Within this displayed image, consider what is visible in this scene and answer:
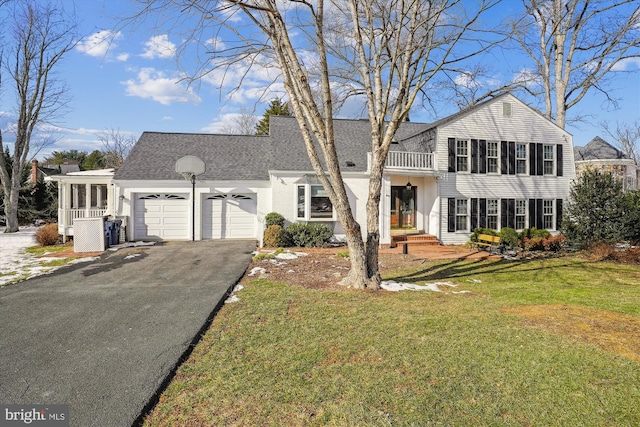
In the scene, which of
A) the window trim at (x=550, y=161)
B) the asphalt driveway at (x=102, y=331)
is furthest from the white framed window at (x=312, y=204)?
the window trim at (x=550, y=161)

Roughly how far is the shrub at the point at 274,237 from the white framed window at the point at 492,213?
9.79 meters

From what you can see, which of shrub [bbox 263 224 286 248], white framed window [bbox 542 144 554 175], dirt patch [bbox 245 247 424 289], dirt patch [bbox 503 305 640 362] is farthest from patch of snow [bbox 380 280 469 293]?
white framed window [bbox 542 144 554 175]

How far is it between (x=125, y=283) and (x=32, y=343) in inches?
130

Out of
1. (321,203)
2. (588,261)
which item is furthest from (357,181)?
(588,261)

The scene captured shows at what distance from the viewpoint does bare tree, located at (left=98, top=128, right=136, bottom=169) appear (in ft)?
111

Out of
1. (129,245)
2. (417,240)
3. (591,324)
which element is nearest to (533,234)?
(417,240)

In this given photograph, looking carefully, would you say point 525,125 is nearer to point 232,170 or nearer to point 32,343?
point 232,170

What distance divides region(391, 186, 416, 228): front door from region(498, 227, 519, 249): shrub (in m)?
3.92

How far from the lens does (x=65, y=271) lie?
8773 mm

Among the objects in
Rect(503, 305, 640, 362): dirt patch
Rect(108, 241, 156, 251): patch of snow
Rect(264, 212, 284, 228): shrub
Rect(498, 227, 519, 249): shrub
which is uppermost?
Rect(264, 212, 284, 228): shrub

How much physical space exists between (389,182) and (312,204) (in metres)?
3.52

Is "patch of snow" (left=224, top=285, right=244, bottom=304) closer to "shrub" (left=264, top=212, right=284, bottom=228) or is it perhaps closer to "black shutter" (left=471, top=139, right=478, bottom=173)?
"shrub" (left=264, top=212, right=284, bottom=228)

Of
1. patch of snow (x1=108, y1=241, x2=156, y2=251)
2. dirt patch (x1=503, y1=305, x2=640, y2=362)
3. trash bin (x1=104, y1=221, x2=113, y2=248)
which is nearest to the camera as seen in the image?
dirt patch (x1=503, y1=305, x2=640, y2=362)

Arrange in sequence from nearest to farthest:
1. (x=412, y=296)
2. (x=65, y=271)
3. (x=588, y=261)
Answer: (x=412, y=296)
(x=65, y=271)
(x=588, y=261)
